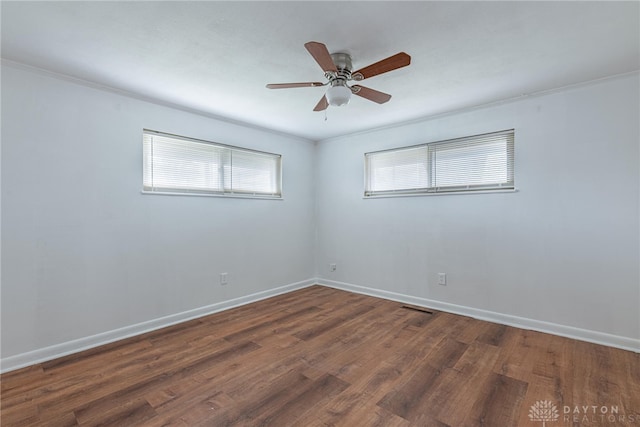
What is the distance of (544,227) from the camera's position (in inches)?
113

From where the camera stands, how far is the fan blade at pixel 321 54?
1.63 metres

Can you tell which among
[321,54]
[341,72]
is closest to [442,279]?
[341,72]

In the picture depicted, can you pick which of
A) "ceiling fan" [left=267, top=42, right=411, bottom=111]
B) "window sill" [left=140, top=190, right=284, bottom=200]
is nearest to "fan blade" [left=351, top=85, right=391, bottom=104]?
"ceiling fan" [left=267, top=42, right=411, bottom=111]

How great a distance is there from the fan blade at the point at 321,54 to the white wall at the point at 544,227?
2.21 metres

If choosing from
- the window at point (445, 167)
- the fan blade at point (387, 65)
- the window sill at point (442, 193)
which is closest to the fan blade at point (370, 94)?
the fan blade at point (387, 65)

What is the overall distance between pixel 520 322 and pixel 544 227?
3.39ft

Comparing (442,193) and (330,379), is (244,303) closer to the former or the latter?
(330,379)

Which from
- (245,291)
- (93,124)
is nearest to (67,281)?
(93,124)

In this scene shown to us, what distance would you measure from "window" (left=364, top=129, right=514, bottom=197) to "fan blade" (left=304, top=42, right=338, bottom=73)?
219cm

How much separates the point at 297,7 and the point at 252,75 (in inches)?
36.7

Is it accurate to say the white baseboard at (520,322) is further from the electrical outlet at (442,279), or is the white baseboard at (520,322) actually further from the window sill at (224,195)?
the window sill at (224,195)

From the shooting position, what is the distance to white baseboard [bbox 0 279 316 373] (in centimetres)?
224

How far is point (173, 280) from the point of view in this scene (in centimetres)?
315

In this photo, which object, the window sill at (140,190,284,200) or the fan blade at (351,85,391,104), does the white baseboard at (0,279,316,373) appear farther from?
the fan blade at (351,85,391,104)
